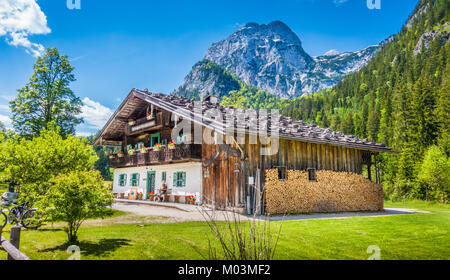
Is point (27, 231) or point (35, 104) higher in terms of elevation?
point (35, 104)

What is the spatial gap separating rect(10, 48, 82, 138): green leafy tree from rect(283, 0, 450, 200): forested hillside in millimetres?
30954

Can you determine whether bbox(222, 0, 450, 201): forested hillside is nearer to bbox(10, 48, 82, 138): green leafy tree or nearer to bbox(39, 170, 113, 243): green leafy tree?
bbox(10, 48, 82, 138): green leafy tree

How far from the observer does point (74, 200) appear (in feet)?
18.2

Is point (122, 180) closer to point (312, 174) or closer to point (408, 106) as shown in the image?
point (312, 174)

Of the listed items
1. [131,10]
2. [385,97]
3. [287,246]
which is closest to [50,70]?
[131,10]

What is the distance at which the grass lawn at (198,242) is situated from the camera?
4859 millimetres

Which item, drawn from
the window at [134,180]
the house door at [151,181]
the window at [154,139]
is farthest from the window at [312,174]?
the window at [134,180]

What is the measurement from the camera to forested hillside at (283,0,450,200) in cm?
2788

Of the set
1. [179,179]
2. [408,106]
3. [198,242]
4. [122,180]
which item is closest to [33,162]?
[198,242]

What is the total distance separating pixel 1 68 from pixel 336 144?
1401 centimetres

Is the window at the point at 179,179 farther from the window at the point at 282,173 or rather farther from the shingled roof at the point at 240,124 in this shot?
the window at the point at 282,173

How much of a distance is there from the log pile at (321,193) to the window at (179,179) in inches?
262
